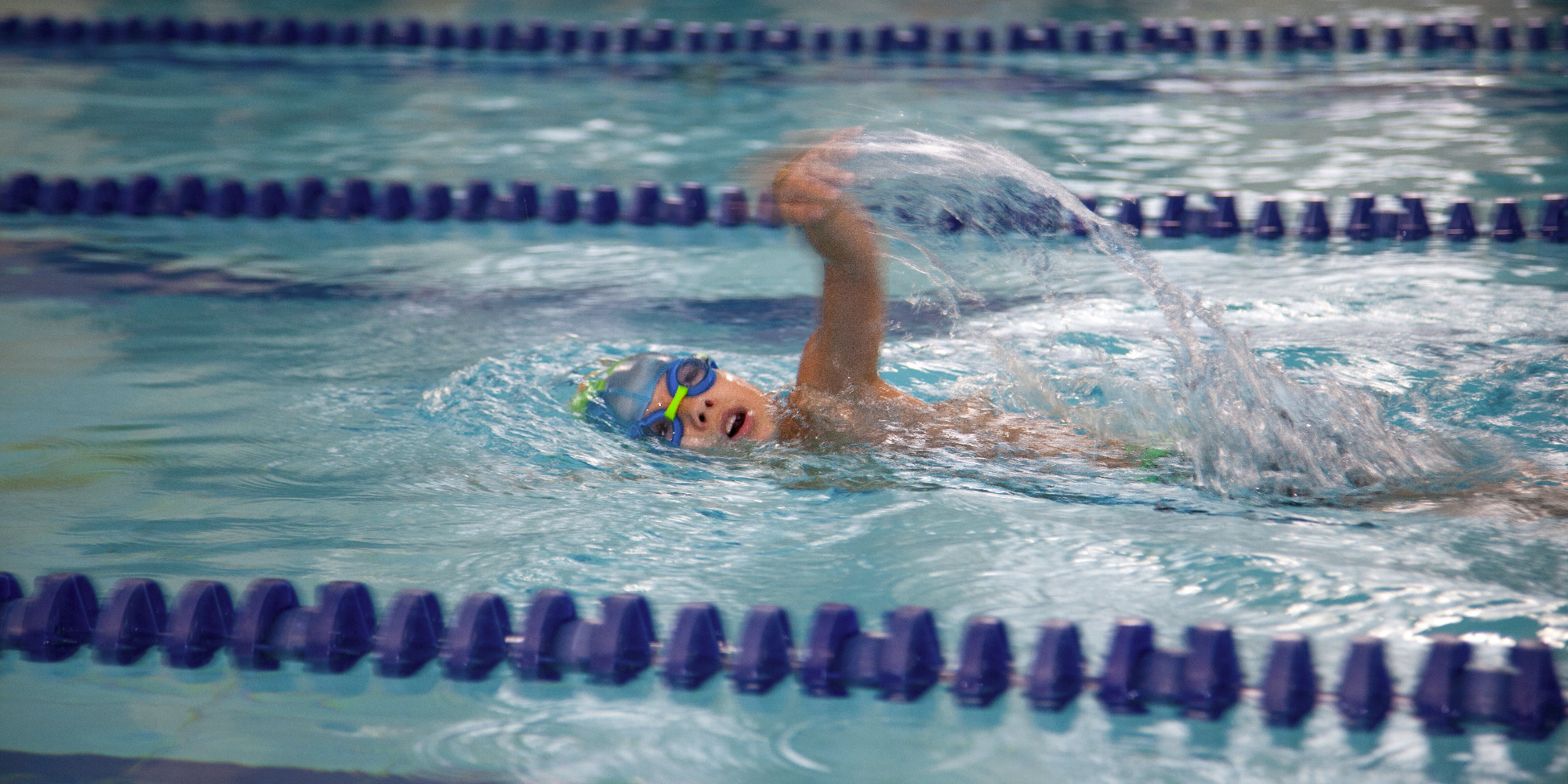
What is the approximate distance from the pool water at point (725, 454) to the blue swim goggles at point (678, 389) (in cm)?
6

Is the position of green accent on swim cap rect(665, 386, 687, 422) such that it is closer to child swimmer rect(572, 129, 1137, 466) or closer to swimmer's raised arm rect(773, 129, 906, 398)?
child swimmer rect(572, 129, 1137, 466)

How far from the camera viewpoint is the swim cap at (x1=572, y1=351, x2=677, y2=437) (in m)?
3.22

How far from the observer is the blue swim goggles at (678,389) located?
125 inches

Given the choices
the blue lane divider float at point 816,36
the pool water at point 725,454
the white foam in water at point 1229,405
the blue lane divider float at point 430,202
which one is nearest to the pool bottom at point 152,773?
the pool water at point 725,454

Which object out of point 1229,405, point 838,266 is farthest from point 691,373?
point 1229,405

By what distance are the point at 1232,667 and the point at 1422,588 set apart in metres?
0.55

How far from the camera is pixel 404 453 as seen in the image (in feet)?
10.9

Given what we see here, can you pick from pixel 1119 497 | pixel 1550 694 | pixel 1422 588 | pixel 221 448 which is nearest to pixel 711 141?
pixel 221 448

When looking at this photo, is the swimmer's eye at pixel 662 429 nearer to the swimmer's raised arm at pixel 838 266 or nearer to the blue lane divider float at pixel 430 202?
the swimmer's raised arm at pixel 838 266

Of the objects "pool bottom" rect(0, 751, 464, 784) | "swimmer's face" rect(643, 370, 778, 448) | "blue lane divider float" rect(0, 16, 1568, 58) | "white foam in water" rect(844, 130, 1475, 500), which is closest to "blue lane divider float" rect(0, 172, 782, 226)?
"white foam in water" rect(844, 130, 1475, 500)

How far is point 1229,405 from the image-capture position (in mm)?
2967

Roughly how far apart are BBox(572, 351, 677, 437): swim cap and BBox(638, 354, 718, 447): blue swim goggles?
0.03 m

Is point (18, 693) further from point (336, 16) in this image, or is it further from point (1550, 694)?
point (336, 16)

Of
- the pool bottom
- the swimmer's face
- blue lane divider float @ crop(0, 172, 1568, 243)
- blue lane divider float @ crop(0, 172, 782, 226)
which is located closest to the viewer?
the pool bottom
